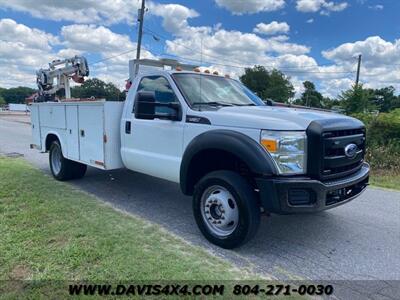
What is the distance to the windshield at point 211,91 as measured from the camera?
4828 mm

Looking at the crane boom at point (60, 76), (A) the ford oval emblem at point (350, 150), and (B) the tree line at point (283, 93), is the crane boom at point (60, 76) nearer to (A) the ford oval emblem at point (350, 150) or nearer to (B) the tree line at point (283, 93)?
(B) the tree line at point (283, 93)

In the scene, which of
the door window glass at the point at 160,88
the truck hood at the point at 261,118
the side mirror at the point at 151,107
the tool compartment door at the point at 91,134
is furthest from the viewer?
the tool compartment door at the point at 91,134

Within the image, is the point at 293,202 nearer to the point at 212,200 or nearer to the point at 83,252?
the point at 212,200

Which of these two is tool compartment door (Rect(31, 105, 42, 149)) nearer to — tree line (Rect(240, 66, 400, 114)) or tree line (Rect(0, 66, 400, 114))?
tree line (Rect(0, 66, 400, 114))

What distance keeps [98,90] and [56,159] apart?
5.84 feet

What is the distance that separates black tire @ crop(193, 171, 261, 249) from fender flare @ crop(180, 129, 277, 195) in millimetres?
286

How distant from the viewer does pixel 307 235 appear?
4.65 metres

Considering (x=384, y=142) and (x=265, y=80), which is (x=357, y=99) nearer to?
(x=384, y=142)

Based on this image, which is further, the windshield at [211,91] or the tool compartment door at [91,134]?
the tool compartment door at [91,134]

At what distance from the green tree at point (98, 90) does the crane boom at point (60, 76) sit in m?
→ 0.30

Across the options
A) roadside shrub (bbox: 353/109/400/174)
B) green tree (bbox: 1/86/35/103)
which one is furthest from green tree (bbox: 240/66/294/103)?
green tree (bbox: 1/86/35/103)

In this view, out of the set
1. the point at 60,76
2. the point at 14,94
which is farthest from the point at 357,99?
the point at 14,94

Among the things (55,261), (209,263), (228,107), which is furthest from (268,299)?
(228,107)

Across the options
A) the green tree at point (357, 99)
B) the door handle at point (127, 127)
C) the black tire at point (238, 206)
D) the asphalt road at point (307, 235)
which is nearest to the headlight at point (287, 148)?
the black tire at point (238, 206)
